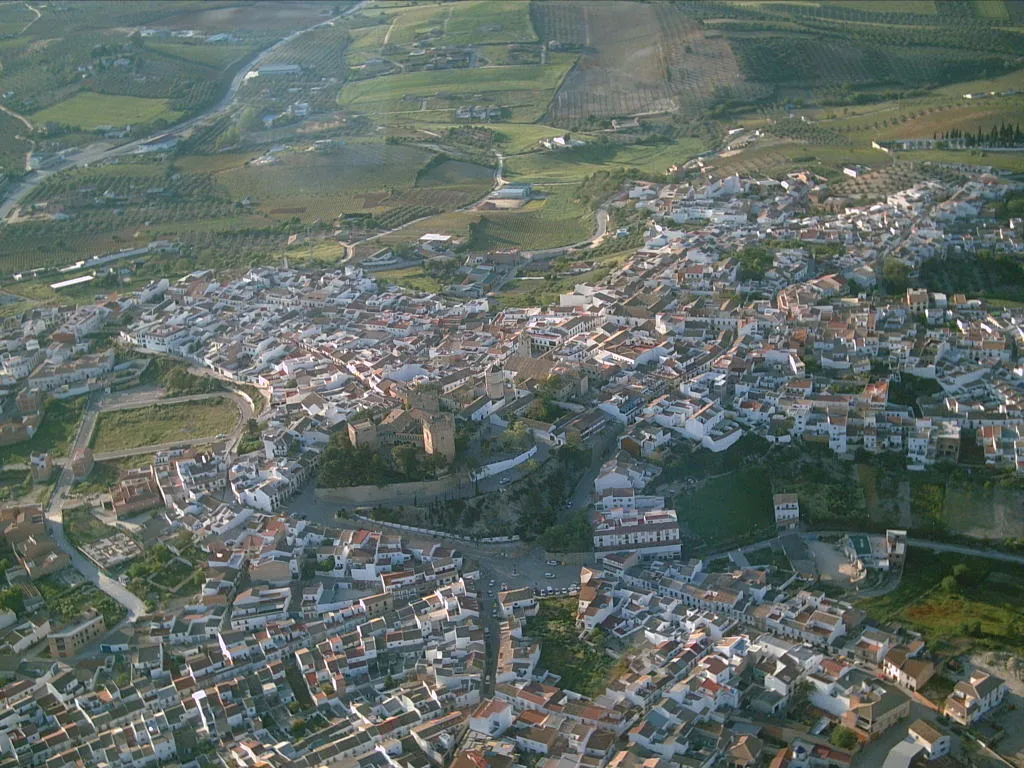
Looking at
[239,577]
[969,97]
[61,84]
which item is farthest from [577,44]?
[239,577]

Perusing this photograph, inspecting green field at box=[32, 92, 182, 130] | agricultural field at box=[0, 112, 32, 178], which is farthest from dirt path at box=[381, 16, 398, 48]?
agricultural field at box=[0, 112, 32, 178]

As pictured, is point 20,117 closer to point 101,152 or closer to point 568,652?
point 101,152

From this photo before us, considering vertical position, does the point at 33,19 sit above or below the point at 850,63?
above

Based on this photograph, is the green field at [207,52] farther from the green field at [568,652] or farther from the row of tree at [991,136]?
the green field at [568,652]

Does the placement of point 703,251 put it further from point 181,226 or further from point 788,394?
point 181,226

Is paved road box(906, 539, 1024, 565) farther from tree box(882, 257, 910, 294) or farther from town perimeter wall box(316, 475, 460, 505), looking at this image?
tree box(882, 257, 910, 294)

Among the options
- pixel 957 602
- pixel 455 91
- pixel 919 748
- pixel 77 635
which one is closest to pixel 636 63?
pixel 455 91

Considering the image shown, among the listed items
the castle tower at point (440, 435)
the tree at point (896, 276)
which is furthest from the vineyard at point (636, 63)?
the castle tower at point (440, 435)
